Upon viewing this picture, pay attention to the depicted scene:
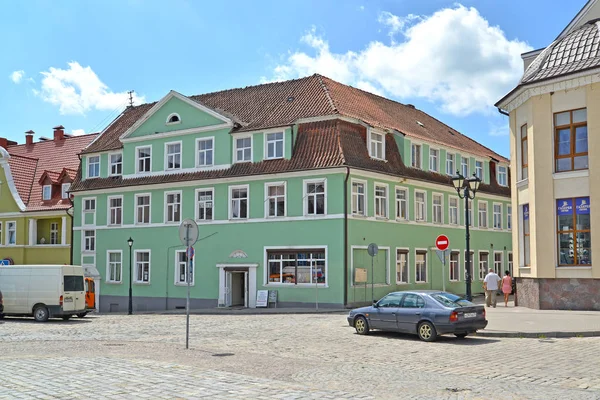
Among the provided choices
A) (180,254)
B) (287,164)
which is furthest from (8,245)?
(287,164)

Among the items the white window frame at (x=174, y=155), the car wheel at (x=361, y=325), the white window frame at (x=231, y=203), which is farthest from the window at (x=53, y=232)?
the car wheel at (x=361, y=325)

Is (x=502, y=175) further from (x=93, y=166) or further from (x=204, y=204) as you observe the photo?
(x=93, y=166)

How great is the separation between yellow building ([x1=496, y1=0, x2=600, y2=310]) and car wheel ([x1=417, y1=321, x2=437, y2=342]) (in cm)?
984

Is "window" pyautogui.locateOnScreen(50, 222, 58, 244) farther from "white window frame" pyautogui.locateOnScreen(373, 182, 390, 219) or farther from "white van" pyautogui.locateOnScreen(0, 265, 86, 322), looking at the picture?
"white window frame" pyautogui.locateOnScreen(373, 182, 390, 219)

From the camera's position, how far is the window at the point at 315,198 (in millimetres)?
34125

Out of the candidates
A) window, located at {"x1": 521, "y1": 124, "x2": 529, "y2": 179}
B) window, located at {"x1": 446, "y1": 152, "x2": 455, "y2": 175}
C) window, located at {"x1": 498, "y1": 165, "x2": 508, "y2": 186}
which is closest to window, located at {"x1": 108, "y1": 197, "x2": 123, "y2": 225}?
window, located at {"x1": 446, "y1": 152, "x2": 455, "y2": 175}

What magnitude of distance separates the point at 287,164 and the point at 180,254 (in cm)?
886

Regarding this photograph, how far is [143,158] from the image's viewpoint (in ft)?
137

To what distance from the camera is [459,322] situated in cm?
1814

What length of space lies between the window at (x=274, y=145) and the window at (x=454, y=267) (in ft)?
44.3

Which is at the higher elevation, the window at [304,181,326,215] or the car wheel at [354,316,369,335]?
the window at [304,181,326,215]

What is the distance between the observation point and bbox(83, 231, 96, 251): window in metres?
44.0

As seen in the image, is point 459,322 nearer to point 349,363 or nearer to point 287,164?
point 349,363

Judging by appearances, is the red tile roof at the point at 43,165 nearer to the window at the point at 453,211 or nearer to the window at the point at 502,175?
the window at the point at 453,211
